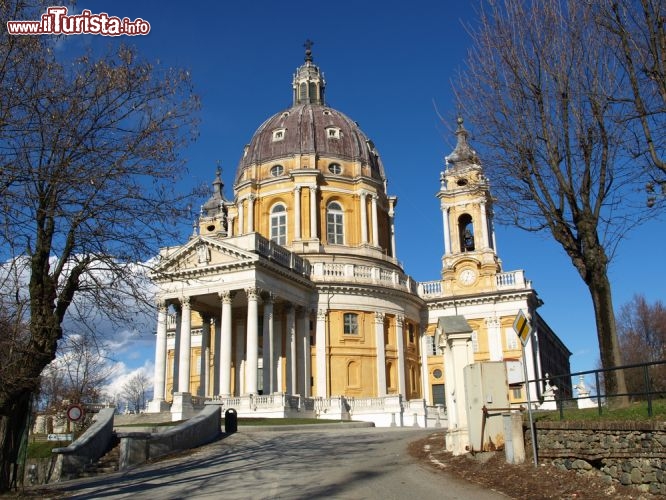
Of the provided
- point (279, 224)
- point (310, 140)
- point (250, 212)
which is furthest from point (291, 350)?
point (310, 140)

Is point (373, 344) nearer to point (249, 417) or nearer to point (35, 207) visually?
point (249, 417)

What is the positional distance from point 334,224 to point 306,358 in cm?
1249

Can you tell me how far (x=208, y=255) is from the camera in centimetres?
4031

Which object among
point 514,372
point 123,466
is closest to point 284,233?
point 514,372

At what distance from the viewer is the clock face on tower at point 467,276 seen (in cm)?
5319

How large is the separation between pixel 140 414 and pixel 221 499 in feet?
80.9

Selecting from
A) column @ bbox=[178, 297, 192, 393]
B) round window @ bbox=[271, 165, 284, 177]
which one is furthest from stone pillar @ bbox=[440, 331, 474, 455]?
round window @ bbox=[271, 165, 284, 177]

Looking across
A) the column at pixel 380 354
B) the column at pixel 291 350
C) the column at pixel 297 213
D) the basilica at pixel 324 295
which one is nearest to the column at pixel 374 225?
the basilica at pixel 324 295

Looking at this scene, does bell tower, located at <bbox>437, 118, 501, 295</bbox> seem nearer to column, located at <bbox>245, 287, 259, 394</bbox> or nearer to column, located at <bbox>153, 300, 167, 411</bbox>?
column, located at <bbox>245, 287, 259, 394</bbox>

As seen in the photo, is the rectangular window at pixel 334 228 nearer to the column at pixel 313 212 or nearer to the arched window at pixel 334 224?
the arched window at pixel 334 224

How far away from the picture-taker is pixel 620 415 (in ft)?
40.6

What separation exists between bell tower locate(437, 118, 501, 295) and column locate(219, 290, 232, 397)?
20.8 metres

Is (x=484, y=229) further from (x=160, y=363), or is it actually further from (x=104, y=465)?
(x=104, y=465)

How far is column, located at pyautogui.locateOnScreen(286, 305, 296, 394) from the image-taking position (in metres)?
41.9
